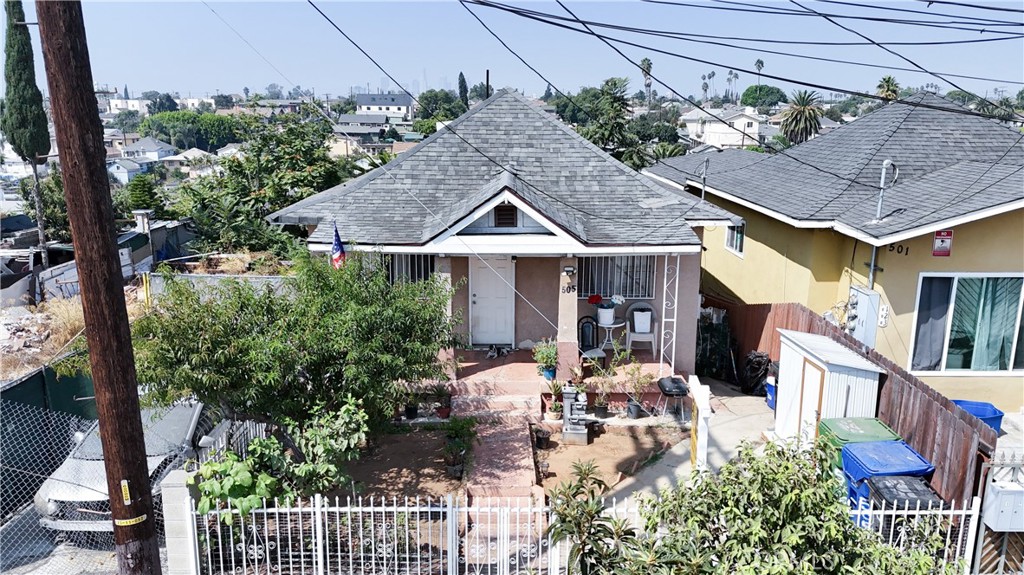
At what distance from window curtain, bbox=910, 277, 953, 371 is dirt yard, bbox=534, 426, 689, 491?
4.95 metres

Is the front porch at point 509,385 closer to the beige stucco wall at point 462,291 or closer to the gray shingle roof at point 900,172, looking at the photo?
the beige stucco wall at point 462,291

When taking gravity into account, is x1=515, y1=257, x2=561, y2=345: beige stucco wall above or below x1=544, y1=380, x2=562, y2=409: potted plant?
above

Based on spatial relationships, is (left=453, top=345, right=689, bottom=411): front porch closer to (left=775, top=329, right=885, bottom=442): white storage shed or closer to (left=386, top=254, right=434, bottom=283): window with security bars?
(left=386, top=254, right=434, bottom=283): window with security bars

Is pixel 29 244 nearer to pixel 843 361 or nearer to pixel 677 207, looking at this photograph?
pixel 677 207

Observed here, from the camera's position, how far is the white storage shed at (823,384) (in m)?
10.0

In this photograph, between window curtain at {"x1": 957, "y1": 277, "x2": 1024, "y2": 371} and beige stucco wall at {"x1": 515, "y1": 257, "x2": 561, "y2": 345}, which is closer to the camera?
window curtain at {"x1": 957, "y1": 277, "x2": 1024, "y2": 371}

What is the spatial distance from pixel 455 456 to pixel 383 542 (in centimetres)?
314

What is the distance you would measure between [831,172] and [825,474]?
1325cm

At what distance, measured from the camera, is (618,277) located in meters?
13.8

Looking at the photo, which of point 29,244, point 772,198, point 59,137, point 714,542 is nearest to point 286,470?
point 59,137

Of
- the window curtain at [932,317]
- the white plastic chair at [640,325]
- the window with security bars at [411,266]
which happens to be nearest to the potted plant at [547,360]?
the white plastic chair at [640,325]

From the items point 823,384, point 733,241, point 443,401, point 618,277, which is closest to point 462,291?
point 443,401

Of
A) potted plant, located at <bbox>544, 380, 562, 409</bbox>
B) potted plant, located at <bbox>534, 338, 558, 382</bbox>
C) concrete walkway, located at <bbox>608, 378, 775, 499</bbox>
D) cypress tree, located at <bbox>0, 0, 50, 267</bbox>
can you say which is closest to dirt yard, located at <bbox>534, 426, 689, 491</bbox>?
concrete walkway, located at <bbox>608, 378, 775, 499</bbox>

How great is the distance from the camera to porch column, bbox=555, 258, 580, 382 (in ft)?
41.2
